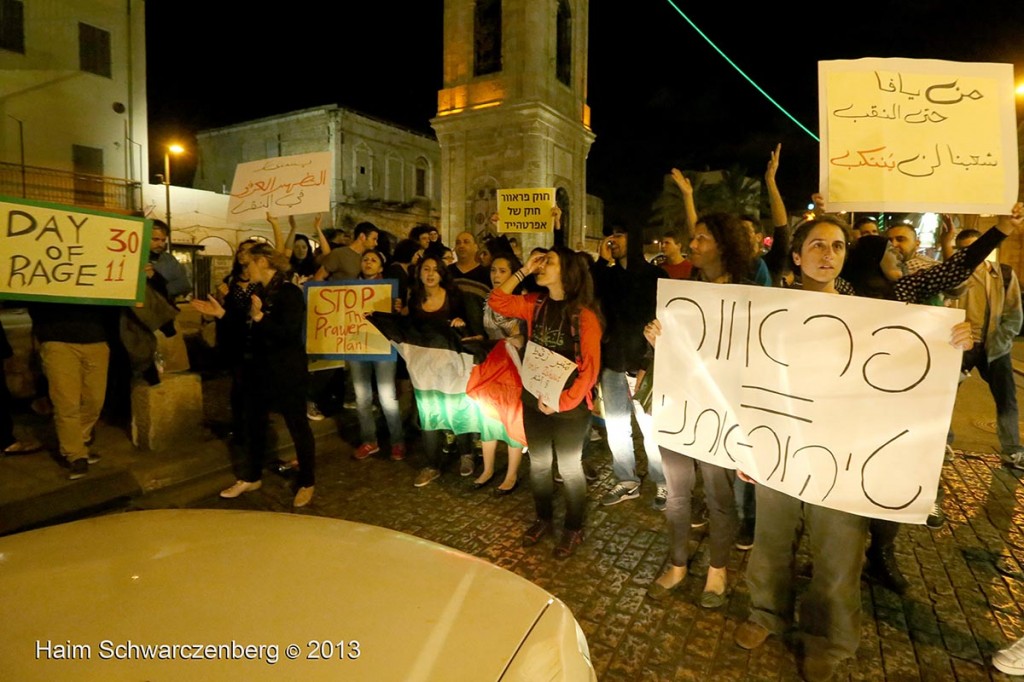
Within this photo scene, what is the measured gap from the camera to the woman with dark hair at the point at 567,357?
3.86 m

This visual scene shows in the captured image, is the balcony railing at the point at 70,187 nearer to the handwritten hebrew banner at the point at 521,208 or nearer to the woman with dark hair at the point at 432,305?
the handwritten hebrew banner at the point at 521,208

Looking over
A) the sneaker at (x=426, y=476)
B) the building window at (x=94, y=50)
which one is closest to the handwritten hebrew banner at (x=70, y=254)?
the sneaker at (x=426, y=476)

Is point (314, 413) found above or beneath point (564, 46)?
beneath

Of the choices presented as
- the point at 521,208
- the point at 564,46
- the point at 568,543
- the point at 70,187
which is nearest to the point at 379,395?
the point at 568,543

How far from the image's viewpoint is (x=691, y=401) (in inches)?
131

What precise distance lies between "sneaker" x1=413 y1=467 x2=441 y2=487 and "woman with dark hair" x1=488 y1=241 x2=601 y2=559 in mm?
1434

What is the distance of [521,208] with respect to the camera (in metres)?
9.06

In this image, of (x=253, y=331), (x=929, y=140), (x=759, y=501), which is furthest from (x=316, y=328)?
(x=929, y=140)

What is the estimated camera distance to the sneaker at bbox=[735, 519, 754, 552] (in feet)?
13.8

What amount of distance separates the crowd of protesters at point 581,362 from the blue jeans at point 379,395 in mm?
21

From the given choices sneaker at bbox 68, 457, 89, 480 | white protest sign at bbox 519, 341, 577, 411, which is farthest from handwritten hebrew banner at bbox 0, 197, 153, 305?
white protest sign at bbox 519, 341, 577, 411

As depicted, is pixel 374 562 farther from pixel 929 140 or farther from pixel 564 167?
pixel 564 167

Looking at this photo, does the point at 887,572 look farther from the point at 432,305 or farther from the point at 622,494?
the point at 432,305

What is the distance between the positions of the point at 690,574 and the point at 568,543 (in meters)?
0.80
